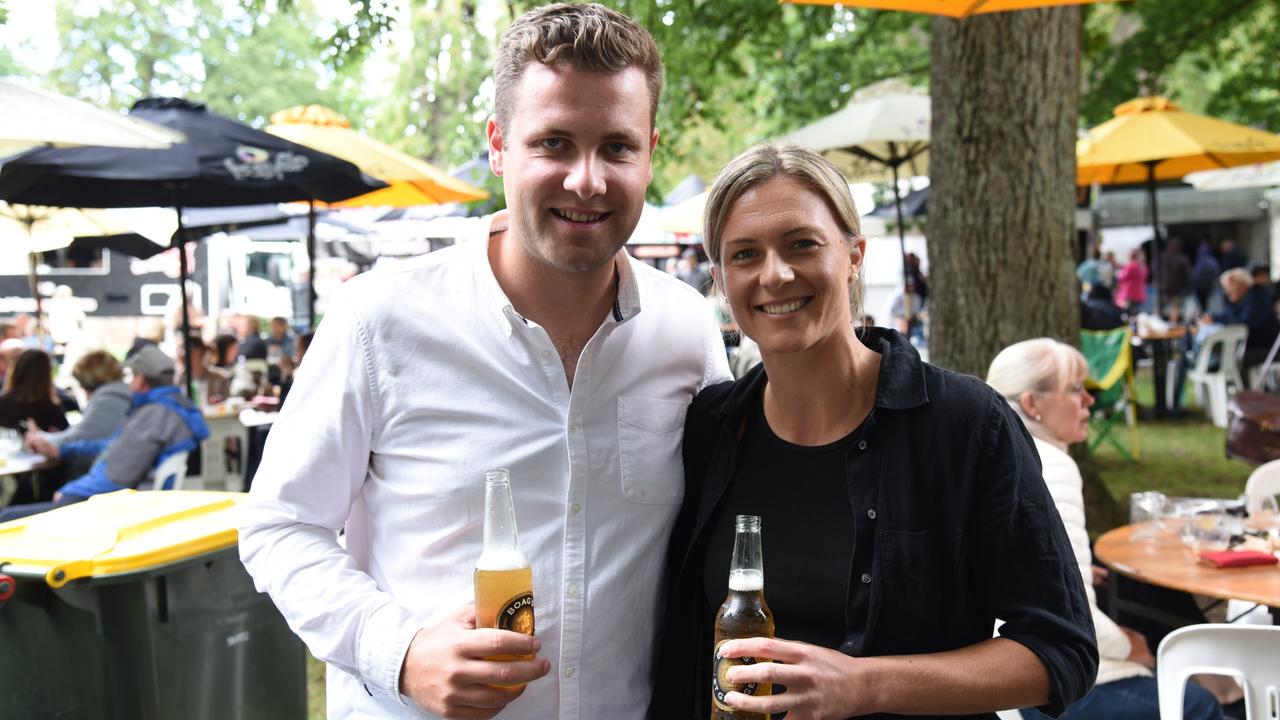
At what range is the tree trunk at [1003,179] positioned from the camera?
19.7 feet

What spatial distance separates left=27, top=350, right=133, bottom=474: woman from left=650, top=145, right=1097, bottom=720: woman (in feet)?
20.6

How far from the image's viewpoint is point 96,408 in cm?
721

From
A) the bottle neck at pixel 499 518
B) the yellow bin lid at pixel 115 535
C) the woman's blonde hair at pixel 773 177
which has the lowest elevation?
the yellow bin lid at pixel 115 535

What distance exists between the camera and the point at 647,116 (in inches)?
78.0

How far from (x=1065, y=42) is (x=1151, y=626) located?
10.7ft

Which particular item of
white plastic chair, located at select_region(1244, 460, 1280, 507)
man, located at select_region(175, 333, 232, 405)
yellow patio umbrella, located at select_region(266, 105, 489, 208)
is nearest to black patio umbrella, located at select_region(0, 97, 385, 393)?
yellow patio umbrella, located at select_region(266, 105, 489, 208)

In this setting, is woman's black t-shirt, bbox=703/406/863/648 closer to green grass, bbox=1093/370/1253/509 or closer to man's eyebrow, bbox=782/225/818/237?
man's eyebrow, bbox=782/225/818/237

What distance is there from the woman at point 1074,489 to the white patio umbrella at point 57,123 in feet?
16.1

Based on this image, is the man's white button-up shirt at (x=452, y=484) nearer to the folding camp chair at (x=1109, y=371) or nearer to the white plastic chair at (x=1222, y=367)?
the folding camp chair at (x=1109, y=371)

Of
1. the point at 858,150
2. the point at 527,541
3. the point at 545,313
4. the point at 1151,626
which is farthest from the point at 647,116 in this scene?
the point at 858,150

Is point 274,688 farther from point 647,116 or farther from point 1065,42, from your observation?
point 1065,42

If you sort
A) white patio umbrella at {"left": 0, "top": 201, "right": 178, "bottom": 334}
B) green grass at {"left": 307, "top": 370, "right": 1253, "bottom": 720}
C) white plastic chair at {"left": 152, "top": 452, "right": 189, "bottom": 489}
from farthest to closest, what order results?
white patio umbrella at {"left": 0, "top": 201, "right": 178, "bottom": 334}
green grass at {"left": 307, "top": 370, "right": 1253, "bottom": 720}
white plastic chair at {"left": 152, "top": 452, "right": 189, "bottom": 489}

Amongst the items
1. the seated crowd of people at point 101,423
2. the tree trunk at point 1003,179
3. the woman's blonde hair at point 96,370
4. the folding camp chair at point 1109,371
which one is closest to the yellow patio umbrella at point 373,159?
the seated crowd of people at point 101,423

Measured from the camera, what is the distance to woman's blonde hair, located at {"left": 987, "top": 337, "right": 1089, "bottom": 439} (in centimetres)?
412
